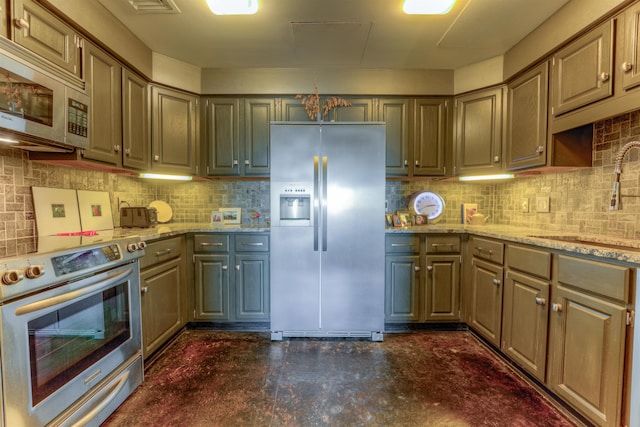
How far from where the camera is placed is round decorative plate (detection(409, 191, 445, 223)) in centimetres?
291

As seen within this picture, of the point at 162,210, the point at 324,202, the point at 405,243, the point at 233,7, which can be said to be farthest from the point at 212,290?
the point at 233,7

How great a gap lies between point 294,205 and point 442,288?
4.96 feet

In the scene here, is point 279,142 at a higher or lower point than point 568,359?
higher

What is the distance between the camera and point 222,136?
2.75 m

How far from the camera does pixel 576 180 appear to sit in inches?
81.8

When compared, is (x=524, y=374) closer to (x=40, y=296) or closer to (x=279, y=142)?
(x=279, y=142)

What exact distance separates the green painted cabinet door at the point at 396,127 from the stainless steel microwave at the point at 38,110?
2.26m

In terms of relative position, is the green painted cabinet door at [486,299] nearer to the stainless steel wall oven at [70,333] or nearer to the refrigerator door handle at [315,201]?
the refrigerator door handle at [315,201]

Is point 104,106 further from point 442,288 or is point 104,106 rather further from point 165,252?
point 442,288

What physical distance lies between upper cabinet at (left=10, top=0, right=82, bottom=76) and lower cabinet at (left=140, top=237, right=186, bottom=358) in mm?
1198

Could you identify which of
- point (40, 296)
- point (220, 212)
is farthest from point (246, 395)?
point (220, 212)

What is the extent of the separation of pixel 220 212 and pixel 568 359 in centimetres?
284

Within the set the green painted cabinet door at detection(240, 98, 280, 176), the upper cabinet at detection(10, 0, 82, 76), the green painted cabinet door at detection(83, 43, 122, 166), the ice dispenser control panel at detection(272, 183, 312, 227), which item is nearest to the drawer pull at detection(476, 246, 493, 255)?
the ice dispenser control panel at detection(272, 183, 312, 227)

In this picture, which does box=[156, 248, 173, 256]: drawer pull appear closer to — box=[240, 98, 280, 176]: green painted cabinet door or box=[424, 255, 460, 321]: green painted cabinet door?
box=[240, 98, 280, 176]: green painted cabinet door
